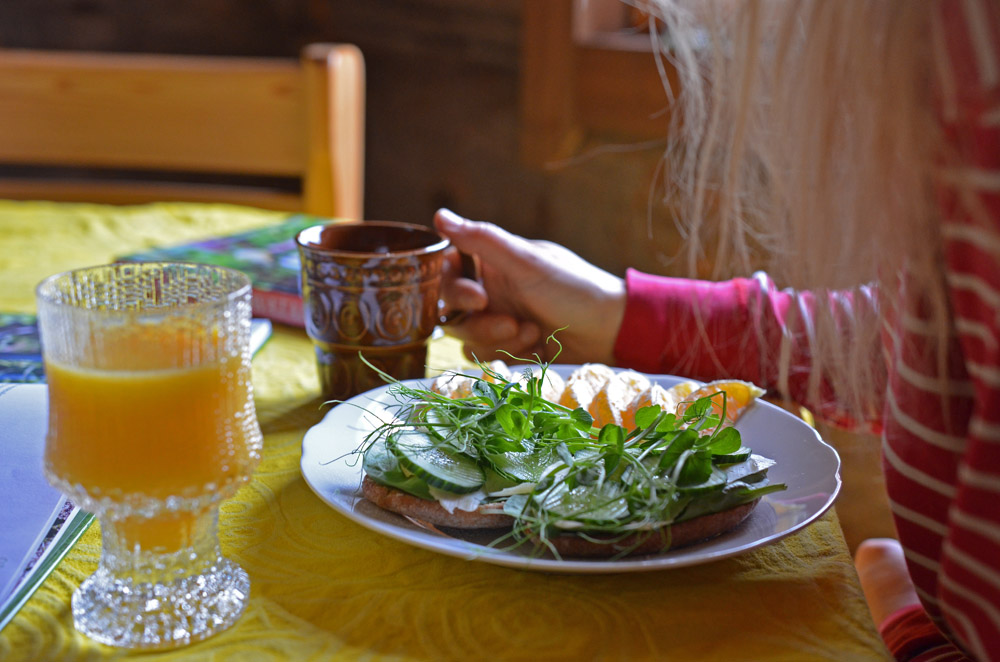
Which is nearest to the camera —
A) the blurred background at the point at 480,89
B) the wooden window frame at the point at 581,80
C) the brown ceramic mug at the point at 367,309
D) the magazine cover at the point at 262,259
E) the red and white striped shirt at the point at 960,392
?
the red and white striped shirt at the point at 960,392

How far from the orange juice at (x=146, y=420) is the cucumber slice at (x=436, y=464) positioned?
0.35 feet

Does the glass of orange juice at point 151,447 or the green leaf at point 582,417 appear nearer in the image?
the glass of orange juice at point 151,447

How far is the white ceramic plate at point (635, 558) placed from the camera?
0.47 metres

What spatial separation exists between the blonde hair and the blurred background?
5.39 feet

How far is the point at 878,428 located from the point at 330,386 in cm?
52

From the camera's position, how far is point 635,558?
48cm

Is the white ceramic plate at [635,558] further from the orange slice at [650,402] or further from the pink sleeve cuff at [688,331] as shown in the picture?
the pink sleeve cuff at [688,331]

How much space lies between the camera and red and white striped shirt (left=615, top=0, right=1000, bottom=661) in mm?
437

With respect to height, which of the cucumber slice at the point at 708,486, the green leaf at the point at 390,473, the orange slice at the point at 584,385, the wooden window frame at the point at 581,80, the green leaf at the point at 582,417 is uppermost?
the wooden window frame at the point at 581,80

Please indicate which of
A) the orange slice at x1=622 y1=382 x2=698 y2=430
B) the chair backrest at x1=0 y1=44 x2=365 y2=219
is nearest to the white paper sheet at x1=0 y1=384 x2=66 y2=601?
the orange slice at x1=622 y1=382 x2=698 y2=430

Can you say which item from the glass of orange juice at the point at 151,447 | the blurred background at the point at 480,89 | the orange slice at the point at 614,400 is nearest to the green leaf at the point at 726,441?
the orange slice at the point at 614,400

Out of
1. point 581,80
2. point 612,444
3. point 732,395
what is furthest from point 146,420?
point 581,80

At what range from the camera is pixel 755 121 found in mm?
635

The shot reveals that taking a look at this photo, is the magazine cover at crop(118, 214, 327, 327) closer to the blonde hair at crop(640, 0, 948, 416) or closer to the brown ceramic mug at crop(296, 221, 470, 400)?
the brown ceramic mug at crop(296, 221, 470, 400)
